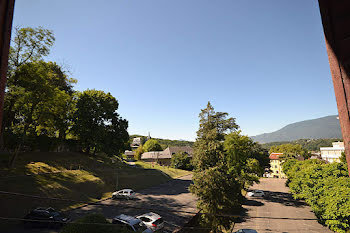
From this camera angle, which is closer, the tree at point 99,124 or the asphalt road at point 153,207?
the asphalt road at point 153,207

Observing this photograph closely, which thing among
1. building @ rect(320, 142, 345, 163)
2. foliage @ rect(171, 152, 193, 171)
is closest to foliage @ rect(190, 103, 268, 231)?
foliage @ rect(171, 152, 193, 171)

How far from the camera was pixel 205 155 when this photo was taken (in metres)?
19.9

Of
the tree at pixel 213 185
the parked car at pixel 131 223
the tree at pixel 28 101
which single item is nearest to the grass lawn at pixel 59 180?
the tree at pixel 28 101

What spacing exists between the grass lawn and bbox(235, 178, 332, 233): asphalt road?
19729 millimetres

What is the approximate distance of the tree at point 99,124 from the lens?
3681 cm

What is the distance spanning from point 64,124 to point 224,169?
33262 mm

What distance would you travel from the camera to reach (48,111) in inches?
1107

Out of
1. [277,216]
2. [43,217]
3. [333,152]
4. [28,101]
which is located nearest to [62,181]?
[43,217]

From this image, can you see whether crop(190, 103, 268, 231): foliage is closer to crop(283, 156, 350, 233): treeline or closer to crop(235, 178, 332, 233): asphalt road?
crop(235, 178, 332, 233): asphalt road

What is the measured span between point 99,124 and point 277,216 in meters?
36.6

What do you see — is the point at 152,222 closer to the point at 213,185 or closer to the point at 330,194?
the point at 213,185

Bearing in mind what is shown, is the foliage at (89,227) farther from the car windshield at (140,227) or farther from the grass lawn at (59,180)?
the grass lawn at (59,180)

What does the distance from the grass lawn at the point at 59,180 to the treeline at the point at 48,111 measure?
2816 millimetres

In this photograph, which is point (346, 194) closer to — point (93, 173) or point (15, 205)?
point (15, 205)
